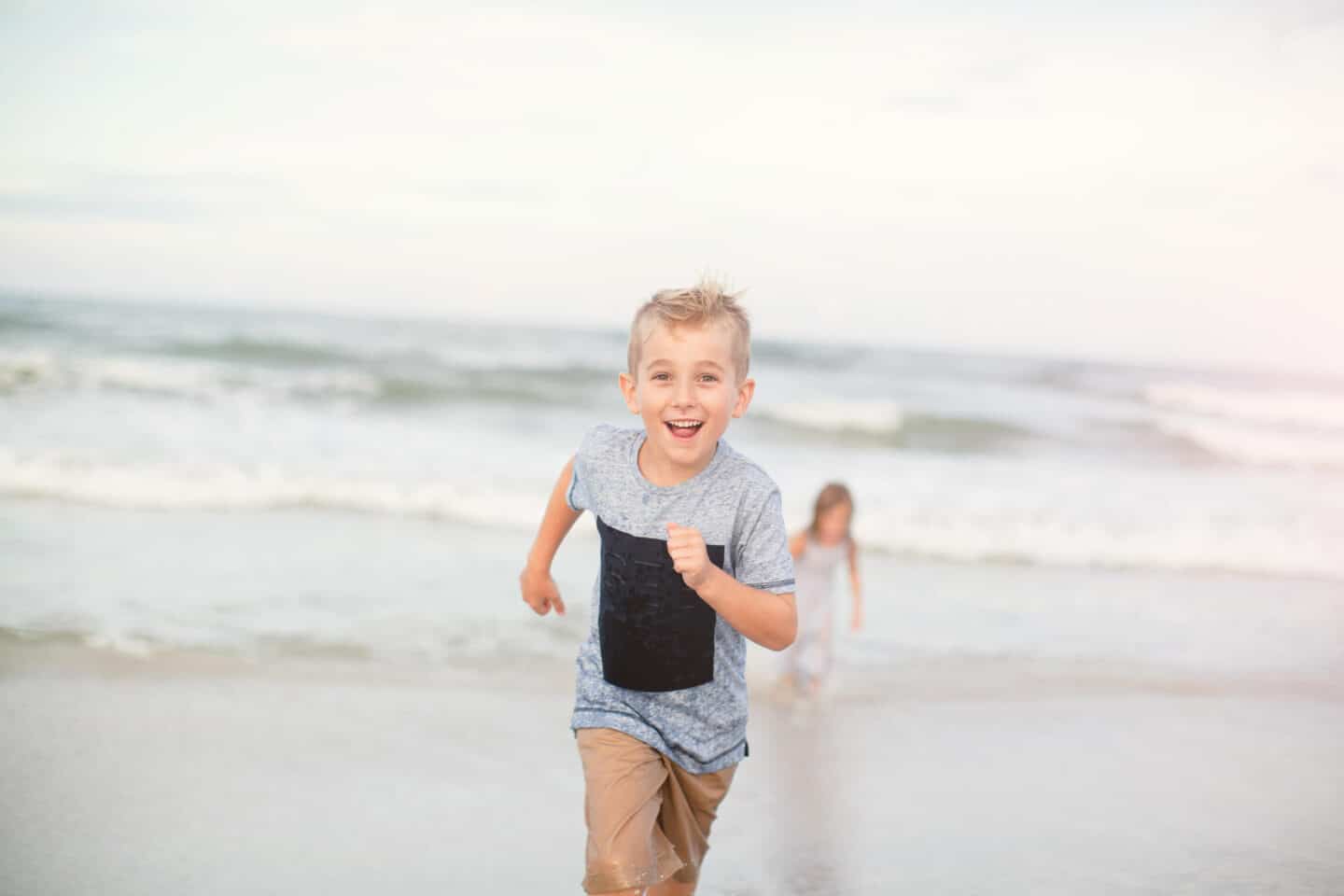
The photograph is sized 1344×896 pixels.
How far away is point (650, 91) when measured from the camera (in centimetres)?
1773

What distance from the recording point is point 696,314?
2.36 meters

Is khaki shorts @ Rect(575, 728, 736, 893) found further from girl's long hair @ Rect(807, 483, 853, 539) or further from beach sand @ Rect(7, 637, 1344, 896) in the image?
girl's long hair @ Rect(807, 483, 853, 539)

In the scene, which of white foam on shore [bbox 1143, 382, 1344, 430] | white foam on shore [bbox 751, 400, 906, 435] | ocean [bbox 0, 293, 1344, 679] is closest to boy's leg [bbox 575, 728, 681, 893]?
ocean [bbox 0, 293, 1344, 679]

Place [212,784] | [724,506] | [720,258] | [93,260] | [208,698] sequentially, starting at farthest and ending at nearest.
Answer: [93,260]
[720,258]
[208,698]
[212,784]
[724,506]

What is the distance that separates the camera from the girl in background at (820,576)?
498 centimetres

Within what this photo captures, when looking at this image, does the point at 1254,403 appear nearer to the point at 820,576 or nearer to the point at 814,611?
the point at 820,576

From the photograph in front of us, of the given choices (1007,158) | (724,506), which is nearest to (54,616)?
(724,506)

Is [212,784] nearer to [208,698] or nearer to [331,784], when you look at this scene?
[331,784]

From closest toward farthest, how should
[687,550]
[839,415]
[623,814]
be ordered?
[687,550] < [623,814] < [839,415]

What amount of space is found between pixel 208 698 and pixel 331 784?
99 cm

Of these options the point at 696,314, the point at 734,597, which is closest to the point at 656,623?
the point at 734,597

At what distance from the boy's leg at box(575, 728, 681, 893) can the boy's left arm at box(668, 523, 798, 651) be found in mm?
392

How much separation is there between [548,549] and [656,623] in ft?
1.71

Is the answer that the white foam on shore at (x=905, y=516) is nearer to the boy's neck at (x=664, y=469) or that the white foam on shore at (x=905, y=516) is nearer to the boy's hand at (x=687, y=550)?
the boy's neck at (x=664, y=469)
